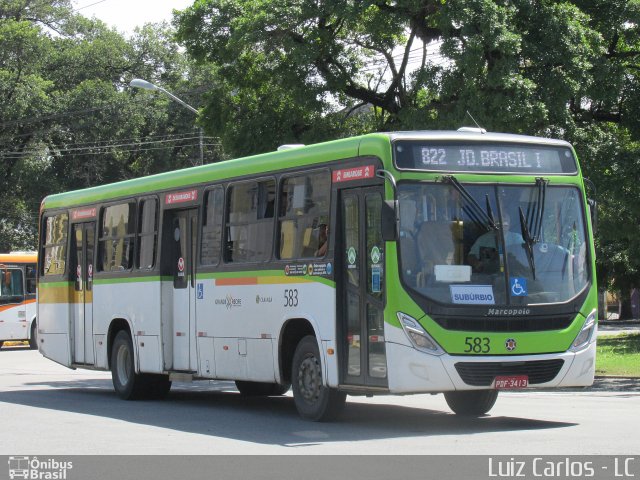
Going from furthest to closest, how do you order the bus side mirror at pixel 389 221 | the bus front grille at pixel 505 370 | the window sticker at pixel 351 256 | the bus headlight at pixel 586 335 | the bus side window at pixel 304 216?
the bus side window at pixel 304 216, the window sticker at pixel 351 256, the bus headlight at pixel 586 335, the bus front grille at pixel 505 370, the bus side mirror at pixel 389 221

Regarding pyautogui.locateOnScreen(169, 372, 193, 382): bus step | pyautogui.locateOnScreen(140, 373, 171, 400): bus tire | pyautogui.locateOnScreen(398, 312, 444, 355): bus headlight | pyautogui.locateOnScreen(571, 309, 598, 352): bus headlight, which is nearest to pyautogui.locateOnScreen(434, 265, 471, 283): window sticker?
pyautogui.locateOnScreen(398, 312, 444, 355): bus headlight

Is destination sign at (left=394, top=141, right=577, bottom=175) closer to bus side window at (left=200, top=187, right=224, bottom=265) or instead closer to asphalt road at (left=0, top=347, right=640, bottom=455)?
asphalt road at (left=0, top=347, right=640, bottom=455)

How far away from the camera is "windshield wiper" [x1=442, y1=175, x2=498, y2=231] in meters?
12.5

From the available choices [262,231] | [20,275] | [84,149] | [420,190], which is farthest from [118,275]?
[84,149]

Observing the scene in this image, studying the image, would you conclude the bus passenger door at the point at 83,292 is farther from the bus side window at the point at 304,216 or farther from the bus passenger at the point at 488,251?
the bus passenger at the point at 488,251

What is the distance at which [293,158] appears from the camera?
46.7 feet

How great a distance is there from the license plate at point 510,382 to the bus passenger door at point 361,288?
1.20m

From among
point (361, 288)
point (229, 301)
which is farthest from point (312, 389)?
point (229, 301)

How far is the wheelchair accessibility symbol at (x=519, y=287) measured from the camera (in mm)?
12438

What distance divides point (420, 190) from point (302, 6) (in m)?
12.1

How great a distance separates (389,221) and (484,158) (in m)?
1.60

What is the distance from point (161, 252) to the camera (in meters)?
17.3

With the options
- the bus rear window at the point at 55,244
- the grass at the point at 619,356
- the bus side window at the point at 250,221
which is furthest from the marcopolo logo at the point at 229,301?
the grass at the point at 619,356
